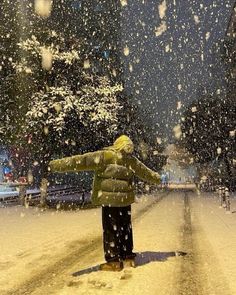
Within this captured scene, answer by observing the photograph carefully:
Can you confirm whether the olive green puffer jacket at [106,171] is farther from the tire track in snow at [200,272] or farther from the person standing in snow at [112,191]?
the tire track in snow at [200,272]

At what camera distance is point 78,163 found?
6.50 m

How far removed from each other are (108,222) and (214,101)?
45.6 metres

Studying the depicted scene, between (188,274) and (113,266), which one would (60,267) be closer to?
(113,266)

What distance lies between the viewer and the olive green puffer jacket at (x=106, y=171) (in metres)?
6.50

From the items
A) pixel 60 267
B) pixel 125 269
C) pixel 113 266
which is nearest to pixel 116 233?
pixel 113 266

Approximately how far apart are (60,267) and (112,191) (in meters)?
1.52

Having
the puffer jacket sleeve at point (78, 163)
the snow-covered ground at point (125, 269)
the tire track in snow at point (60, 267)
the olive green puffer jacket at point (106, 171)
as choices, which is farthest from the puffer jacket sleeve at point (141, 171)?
the tire track in snow at point (60, 267)

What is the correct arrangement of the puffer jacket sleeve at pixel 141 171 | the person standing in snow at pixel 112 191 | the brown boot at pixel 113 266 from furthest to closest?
the puffer jacket sleeve at pixel 141 171 → the person standing in snow at pixel 112 191 → the brown boot at pixel 113 266

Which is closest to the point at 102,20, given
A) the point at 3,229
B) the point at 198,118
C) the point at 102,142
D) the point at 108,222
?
the point at 198,118

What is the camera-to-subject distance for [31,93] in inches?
762

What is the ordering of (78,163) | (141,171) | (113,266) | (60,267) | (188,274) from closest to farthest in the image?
1. (188,274)
2. (113,266)
3. (78,163)
4. (60,267)
5. (141,171)

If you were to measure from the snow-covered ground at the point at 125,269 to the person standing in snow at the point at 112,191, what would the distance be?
33 centimetres

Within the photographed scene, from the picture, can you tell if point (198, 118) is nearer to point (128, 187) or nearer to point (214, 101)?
point (214, 101)

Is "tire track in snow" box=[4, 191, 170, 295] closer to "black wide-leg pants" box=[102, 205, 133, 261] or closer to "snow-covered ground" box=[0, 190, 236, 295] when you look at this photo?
"snow-covered ground" box=[0, 190, 236, 295]
